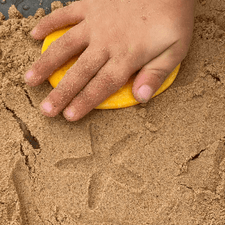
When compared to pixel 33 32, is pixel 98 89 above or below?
below

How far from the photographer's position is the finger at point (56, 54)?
877 mm

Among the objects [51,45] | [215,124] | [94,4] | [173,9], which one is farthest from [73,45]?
[215,124]

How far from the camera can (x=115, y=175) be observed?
878 millimetres

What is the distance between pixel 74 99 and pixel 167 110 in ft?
1.35

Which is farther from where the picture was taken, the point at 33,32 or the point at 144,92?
the point at 33,32

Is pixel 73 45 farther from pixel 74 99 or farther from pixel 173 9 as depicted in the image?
pixel 173 9

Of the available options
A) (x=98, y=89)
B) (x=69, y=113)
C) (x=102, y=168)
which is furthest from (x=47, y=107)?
(x=102, y=168)

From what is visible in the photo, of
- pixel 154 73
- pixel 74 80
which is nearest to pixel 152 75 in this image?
pixel 154 73

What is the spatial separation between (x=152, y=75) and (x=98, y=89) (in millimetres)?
228

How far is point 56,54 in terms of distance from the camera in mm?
877

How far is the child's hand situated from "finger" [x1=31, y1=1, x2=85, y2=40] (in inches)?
1.8

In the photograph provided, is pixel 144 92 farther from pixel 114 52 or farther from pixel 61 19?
pixel 61 19

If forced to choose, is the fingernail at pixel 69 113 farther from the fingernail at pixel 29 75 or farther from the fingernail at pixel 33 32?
the fingernail at pixel 33 32

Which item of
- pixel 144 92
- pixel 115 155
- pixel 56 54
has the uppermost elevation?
pixel 56 54
